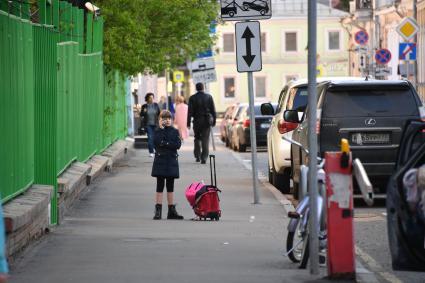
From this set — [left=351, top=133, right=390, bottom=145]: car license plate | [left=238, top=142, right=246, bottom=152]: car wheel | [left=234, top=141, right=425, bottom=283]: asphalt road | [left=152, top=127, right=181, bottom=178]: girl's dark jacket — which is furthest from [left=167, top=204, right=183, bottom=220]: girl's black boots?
[left=238, top=142, right=246, bottom=152]: car wheel

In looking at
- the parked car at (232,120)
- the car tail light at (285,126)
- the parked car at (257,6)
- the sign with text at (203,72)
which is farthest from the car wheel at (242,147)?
the parked car at (257,6)

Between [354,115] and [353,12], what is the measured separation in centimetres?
6668

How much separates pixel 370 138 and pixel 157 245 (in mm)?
5950

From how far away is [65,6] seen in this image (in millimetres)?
20328

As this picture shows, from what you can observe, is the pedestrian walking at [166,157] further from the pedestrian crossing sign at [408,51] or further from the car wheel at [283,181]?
the pedestrian crossing sign at [408,51]

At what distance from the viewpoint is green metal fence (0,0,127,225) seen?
14.0 metres

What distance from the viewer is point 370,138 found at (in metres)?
20.0

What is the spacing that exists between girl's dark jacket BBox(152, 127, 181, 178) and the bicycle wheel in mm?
5677

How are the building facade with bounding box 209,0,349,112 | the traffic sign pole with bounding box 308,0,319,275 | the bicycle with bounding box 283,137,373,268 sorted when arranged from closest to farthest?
the traffic sign pole with bounding box 308,0,319,275
the bicycle with bounding box 283,137,373,268
the building facade with bounding box 209,0,349,112

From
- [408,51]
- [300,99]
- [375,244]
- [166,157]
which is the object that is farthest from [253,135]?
[408,51]

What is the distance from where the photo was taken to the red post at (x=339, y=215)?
447 inches

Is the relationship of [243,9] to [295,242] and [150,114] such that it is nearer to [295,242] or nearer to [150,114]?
[295,242]

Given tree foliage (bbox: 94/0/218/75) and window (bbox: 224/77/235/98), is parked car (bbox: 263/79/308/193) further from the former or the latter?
window (bbox: 224/77/235/98)

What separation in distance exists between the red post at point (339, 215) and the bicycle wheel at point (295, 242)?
3.05 ft
